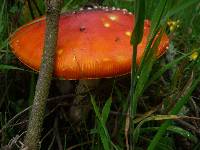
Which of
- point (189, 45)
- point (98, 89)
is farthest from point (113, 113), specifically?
point (189, 45)

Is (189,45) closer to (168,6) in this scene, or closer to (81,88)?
(81,88)

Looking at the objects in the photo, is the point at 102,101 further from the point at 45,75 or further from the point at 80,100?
the point at 45,75

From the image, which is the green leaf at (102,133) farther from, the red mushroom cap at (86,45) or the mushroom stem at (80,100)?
the mushroom stem at (80,100)

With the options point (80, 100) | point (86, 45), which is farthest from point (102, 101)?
point (86, 45)

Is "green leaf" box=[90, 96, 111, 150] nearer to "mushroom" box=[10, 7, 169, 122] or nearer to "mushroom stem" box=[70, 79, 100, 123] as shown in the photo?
"mushroom" box=[10, 7, 169, 122]

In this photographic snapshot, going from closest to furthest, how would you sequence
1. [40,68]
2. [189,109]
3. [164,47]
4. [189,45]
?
[40,68]
[164,47]
[189,109]
[189,45]

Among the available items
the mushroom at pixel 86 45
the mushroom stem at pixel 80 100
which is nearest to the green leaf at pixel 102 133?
the mushroom at pixel 86 45

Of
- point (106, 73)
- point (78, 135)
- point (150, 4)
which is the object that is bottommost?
point (78, 135)
